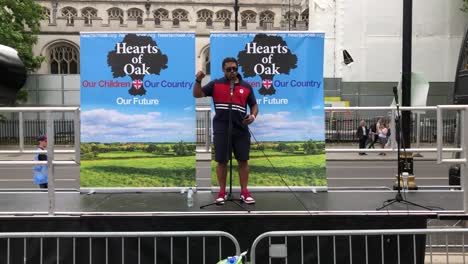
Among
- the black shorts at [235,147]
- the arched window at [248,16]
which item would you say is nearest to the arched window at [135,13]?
the arched window at [248,16]

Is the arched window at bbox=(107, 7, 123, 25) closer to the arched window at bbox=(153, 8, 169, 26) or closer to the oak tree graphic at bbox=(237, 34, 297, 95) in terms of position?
the arched window at bbox=(153, 8, 169, 26)

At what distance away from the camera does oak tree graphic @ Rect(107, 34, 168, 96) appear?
7.11 metres

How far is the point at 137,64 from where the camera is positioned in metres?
7.15

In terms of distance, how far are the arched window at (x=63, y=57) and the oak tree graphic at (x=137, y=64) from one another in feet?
156

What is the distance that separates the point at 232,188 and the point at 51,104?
1309 inches

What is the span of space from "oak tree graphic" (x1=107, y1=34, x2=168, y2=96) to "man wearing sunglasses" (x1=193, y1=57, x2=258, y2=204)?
2.90 ft

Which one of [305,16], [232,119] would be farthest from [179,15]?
[232,119]

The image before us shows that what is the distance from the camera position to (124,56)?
281 inches

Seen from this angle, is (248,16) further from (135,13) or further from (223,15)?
(135,13)

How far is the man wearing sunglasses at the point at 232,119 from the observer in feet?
21.7

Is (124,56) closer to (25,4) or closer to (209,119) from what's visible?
(209,119)

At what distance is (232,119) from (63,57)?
49320mm

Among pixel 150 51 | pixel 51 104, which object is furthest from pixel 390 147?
pixel 51 104

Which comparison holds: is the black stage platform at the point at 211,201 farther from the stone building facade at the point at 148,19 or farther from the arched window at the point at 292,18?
the arched window at the point at 292,18
